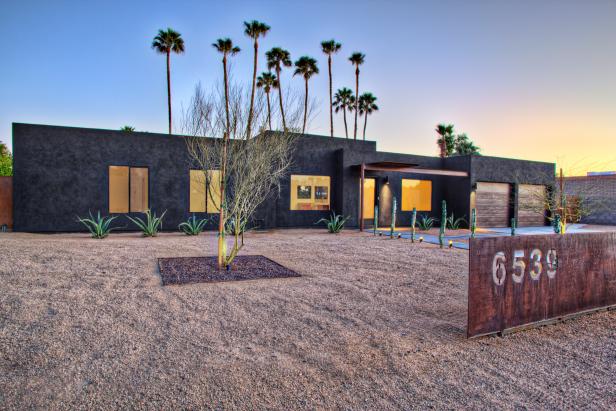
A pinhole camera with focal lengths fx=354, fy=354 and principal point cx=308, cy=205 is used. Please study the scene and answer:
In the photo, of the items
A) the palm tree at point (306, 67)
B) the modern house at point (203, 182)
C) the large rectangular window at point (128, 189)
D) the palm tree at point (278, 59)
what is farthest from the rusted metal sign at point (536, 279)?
the palm tree at point (306, 67)

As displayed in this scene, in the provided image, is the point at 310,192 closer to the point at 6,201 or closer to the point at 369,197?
the point at 369,197

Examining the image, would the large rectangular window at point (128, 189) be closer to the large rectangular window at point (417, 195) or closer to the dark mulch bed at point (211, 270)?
the dark mulch bed at point (211, 270)

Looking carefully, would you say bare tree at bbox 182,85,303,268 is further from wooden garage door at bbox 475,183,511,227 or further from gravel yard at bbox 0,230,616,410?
wooden garage door at bbox 475,183,511,227

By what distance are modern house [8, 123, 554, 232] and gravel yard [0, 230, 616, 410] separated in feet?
20.0

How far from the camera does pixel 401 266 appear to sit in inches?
282

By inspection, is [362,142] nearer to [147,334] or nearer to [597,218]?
[147,334]

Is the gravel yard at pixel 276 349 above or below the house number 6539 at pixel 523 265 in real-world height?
below

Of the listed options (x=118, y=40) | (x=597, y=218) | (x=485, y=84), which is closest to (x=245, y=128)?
(x=118, y=40)

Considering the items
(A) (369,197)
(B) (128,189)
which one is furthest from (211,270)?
(A) (369,197)

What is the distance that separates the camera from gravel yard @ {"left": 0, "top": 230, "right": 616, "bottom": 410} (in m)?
2.33

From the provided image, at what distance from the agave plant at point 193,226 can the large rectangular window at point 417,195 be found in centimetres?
925

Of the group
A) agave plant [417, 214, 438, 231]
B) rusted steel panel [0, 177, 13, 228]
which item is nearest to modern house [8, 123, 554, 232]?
agave plant [417, 214, 438, 231]

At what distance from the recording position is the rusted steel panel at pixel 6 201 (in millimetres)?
12141

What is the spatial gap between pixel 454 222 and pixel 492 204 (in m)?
2.40
